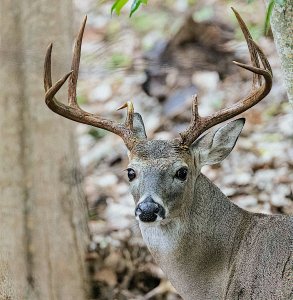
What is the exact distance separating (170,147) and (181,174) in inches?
8.0

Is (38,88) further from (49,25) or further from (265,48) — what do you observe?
(265,48)

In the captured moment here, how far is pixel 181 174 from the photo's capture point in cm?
625

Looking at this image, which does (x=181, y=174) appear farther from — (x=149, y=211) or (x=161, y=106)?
(x=161, y=106)

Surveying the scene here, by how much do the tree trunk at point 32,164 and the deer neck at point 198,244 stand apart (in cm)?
175

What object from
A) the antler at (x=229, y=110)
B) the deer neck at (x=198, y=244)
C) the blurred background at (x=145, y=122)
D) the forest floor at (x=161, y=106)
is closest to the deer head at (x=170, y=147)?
the antler at (x=229, y=110)

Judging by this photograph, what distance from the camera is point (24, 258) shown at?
7805mm

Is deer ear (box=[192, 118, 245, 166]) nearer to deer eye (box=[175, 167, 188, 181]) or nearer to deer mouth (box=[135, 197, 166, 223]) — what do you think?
deer eye (box=[175, 167, 188, 181])

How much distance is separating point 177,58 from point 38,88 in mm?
3587

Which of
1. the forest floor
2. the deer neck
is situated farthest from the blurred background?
the deer neck

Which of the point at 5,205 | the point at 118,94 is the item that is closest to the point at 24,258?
the point at 5,205

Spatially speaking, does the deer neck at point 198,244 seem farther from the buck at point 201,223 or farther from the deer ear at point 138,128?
the deer ear at point 138,128

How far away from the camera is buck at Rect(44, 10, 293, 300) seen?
242 inches

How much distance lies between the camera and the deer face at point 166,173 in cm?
604

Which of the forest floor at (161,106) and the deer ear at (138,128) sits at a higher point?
the deer ear at (138,128)
